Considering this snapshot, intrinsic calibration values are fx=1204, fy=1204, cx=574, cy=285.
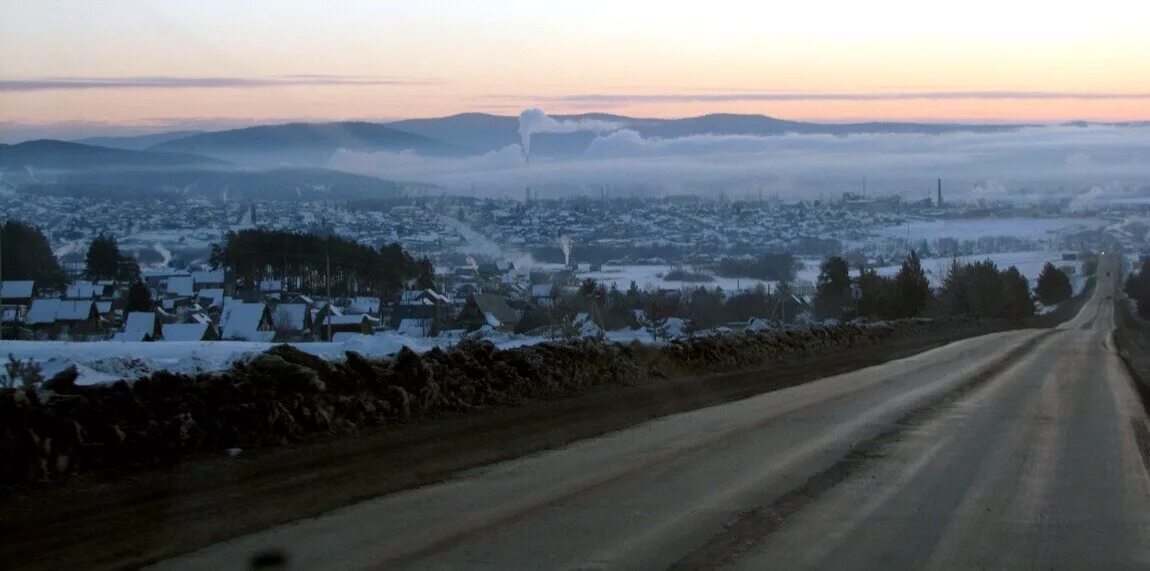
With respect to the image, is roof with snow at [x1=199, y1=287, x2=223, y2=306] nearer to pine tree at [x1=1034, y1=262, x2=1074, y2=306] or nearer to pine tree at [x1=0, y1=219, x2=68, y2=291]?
pine tree at [x1=0, y1=219, x2=68, y2=291]

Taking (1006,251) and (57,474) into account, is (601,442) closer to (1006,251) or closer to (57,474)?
(57,474)

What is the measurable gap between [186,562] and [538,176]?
9054 cm

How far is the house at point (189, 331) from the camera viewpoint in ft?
92.9

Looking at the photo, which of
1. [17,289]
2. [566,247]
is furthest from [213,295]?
[566,247]

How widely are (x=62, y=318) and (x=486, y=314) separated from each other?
13.3m

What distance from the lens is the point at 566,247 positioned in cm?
7094

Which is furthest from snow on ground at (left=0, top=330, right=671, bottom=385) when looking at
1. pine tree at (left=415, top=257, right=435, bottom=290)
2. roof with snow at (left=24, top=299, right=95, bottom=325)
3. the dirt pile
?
pine tree at (left=415, top=257, right=435, bottom=290)

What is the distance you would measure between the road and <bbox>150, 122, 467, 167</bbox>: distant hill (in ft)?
138

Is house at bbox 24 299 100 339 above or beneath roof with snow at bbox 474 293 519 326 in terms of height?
above

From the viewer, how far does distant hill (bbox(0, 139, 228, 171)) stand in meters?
36.2

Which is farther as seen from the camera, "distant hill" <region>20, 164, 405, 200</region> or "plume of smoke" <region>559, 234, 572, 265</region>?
"plume of smoke" <region>559, 234, 572, 265</region>

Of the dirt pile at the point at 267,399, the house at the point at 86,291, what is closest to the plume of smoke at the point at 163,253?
the house at the point at 86,291

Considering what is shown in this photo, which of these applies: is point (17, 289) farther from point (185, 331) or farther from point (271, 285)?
point (271, 285)

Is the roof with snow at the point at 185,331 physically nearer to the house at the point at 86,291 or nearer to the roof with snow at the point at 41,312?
the roof with snow at the point at 41,312
